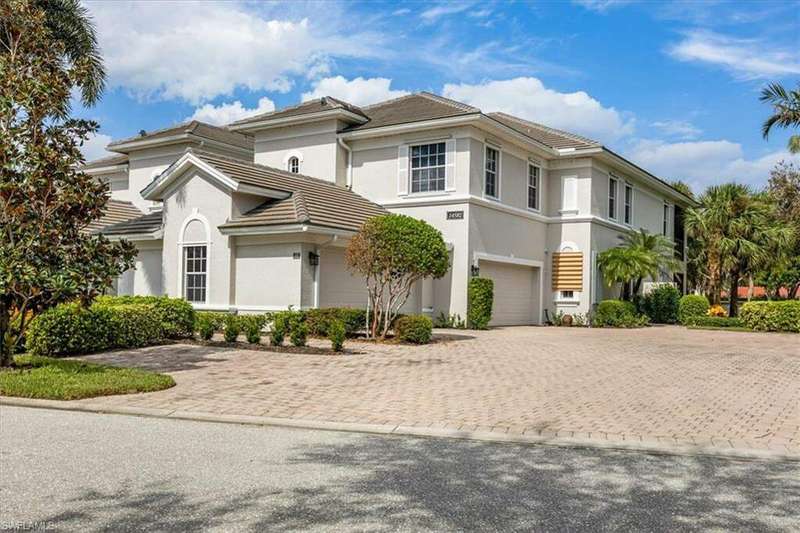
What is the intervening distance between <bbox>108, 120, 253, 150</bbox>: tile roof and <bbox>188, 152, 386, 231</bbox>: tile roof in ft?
26.8

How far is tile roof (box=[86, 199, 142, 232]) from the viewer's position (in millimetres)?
25906

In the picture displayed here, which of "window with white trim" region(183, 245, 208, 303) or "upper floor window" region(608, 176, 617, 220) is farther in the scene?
"upper floor window" region(608, 176, 617, 220)

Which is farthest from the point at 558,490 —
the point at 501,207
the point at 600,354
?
the point at 501,207

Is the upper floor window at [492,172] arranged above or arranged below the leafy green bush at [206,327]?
above

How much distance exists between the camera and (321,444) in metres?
7.32

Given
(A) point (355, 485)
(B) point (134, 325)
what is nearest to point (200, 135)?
(B) point (134, 325)

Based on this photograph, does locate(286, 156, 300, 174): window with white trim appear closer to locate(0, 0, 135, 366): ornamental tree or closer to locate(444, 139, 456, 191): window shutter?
locate(444, 139, 456, 191): window shutter

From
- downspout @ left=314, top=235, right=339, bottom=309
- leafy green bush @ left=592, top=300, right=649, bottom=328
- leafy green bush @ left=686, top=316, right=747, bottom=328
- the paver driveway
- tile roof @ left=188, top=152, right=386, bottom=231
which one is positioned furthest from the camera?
leafy green bush @ left=686, top=316, right=747, bottom=328

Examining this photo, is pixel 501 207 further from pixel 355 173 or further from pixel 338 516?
pixel 338 516

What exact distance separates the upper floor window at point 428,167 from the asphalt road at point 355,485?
656 inches

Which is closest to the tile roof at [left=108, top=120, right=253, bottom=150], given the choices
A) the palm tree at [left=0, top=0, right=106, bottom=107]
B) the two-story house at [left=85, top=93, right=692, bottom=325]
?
the two-story house at [left=85, top=93, right=692, bottom=325]

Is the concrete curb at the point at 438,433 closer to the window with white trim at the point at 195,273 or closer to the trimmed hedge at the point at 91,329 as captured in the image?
the trimmed hedge at the point at 91,329

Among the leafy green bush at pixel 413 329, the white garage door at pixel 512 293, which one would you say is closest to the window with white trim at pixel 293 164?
the white garage door at pixel 512 293

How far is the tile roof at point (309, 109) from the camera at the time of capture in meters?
26.0
